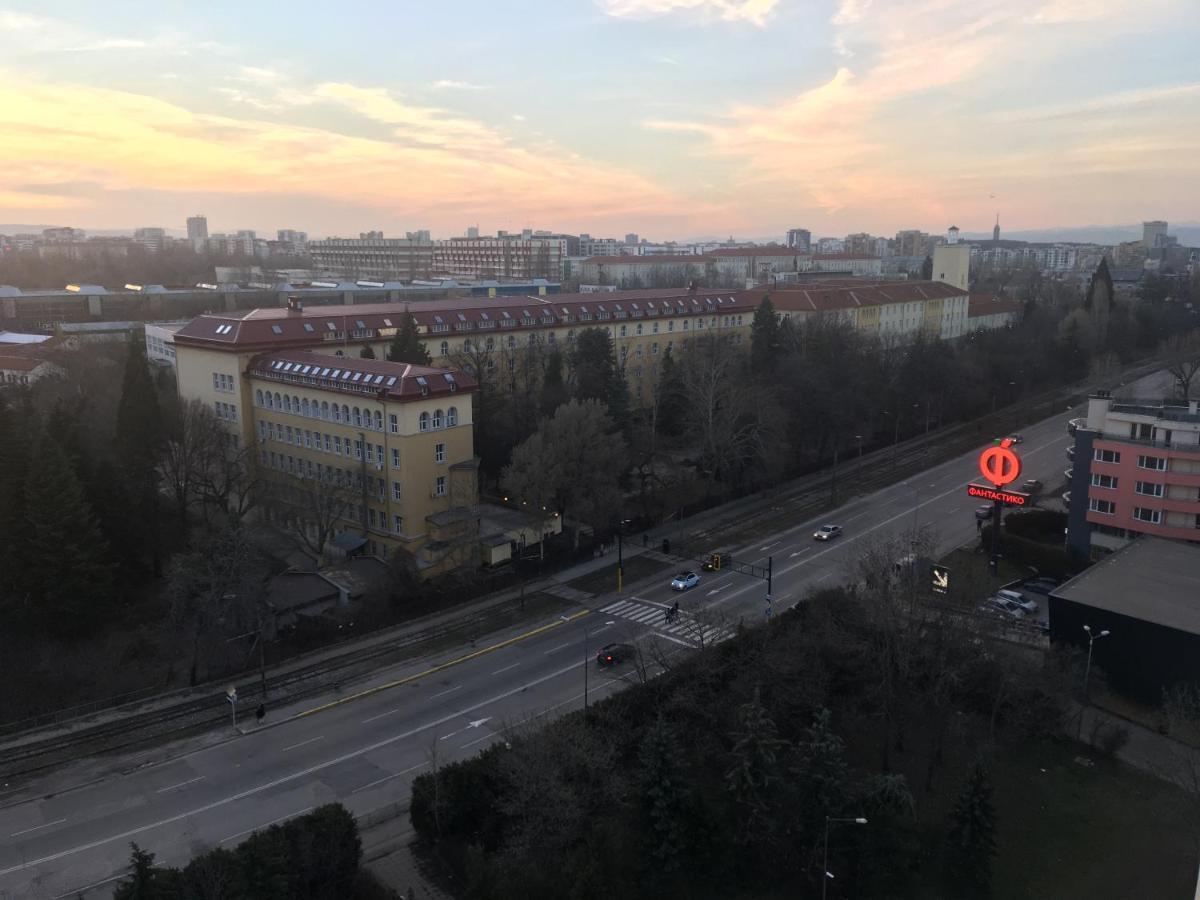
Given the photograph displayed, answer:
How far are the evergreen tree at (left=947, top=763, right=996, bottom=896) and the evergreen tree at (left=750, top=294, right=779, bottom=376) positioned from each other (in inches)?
1687

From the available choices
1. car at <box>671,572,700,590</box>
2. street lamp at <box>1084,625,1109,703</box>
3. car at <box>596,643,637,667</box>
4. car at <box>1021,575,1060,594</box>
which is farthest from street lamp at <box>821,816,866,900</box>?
car at <box>1021,575,1060,594</box>

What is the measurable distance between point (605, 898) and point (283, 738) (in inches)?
485

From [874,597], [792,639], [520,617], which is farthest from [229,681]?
[874,597]

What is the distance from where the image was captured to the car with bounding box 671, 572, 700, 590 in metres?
37.4

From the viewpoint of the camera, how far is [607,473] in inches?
1609

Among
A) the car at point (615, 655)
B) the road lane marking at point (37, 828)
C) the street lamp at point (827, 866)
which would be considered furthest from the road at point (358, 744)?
the street lamp at point (827, 866)

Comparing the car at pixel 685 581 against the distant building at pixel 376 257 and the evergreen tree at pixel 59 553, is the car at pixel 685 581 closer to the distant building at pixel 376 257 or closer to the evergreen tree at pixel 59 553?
the evergreen tree at pixel 59 553

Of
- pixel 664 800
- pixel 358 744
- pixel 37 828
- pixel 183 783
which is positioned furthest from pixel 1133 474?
pixel 37 828

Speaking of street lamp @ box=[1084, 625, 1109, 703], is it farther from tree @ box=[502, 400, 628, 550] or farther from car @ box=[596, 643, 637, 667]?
tree @ box=[502, 400, 628, 550]

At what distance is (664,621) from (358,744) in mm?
13075

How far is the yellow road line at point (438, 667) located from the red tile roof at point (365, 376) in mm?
12377

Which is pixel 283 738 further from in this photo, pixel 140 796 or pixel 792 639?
pixel 792 639

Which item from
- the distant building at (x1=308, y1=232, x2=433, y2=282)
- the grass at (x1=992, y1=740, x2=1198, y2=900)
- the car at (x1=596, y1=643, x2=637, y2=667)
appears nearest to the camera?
the grass at (x1=992, y1=740, x2=1198, y2=900)

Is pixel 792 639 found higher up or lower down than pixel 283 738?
higher up
